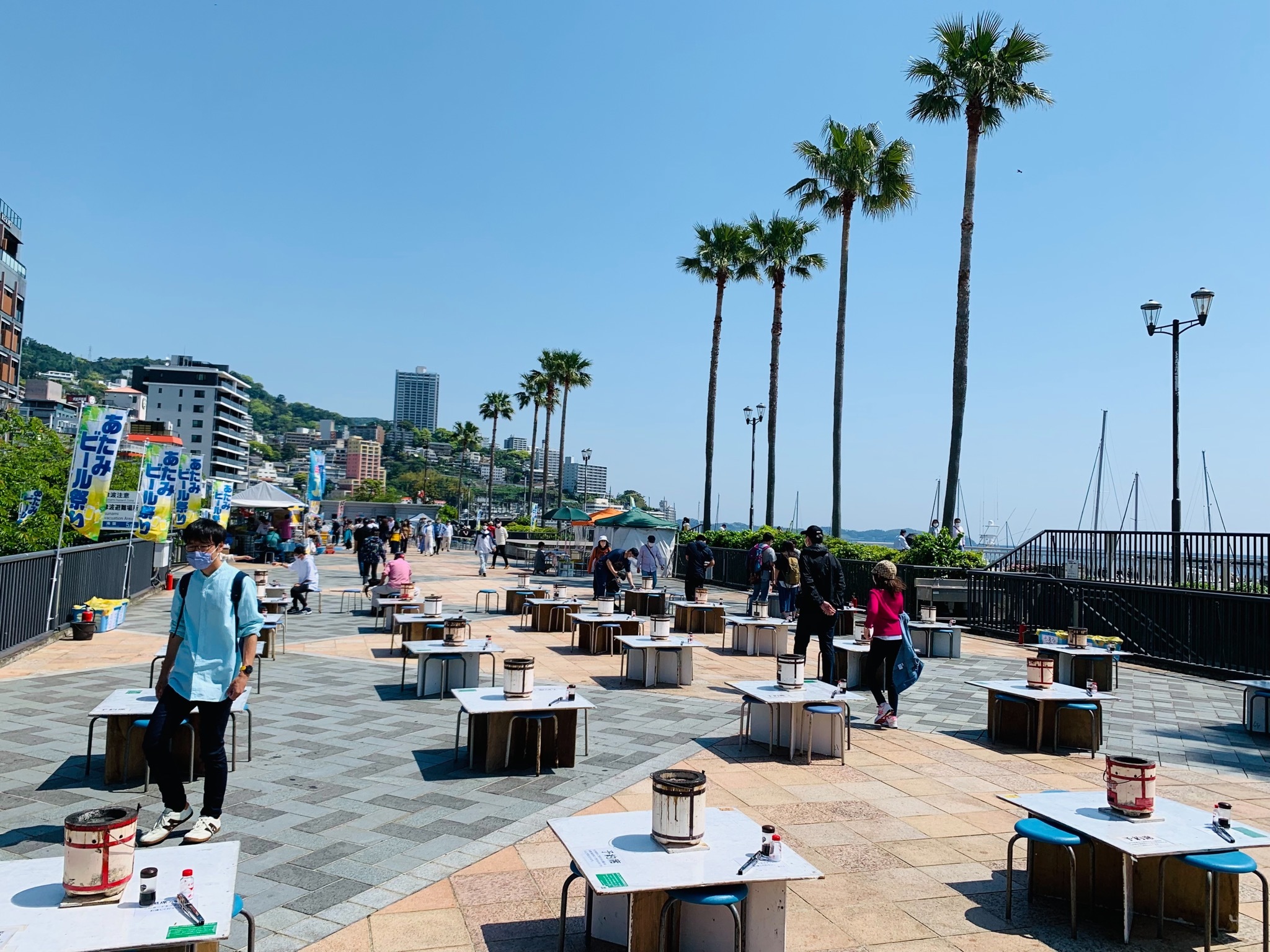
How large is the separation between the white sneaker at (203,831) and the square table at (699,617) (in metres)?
12.4

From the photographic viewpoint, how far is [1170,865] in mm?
4609

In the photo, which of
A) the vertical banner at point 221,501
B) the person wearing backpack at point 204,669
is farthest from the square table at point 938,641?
the vertical banner at point 221,501

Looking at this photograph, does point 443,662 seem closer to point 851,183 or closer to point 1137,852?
point 1137,852

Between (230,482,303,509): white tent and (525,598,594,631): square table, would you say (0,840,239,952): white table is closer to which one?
(525,598,594,631): square table

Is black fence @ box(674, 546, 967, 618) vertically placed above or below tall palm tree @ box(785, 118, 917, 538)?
below

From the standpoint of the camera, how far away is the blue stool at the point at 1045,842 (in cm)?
448

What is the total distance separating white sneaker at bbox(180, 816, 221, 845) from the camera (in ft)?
16.3

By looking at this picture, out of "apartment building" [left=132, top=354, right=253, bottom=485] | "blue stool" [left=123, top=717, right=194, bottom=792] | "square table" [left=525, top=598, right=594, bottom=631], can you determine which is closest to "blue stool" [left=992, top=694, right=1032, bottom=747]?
"blue stool" [left=123, top=717, right=194, bottom=792]

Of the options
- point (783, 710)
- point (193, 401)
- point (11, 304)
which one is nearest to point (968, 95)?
point (783, 710)

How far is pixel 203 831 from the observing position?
5027 mm

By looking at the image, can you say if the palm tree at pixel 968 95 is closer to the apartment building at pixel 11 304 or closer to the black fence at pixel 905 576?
the black fence at pixel 905 576

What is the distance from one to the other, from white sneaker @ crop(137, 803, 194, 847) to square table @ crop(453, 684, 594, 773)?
7.41ft

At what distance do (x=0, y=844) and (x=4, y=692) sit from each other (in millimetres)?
5499

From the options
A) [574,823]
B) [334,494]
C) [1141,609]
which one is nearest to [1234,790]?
[574,823]
